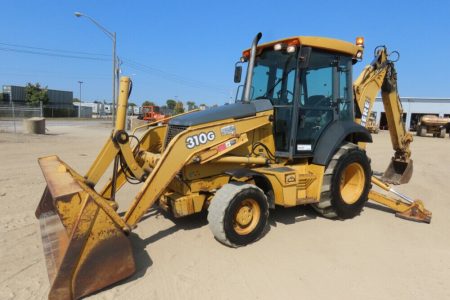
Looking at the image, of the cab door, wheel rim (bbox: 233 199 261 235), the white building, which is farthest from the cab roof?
the white building

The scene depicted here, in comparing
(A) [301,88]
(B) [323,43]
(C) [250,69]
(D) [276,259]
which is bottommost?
(D) [276,259]

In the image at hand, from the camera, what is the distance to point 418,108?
4872 cm

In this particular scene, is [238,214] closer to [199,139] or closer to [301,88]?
[199,139]

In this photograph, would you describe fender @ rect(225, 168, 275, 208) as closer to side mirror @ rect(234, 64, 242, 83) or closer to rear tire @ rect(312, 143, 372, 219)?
rear tire @ rect(312, 143, 372, 219)

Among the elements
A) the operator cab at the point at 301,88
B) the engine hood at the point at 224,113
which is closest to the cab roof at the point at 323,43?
the operator cab at the point at 301,88

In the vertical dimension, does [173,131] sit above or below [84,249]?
above

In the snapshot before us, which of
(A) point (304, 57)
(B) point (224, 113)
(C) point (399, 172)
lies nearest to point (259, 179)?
(B) point (224, 113)

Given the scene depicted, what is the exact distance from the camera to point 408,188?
8.23m

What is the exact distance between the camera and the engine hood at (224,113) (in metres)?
4.72

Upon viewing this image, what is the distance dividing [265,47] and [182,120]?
181 centimetres

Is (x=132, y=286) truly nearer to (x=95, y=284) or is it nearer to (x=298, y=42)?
(x=95, y=284)

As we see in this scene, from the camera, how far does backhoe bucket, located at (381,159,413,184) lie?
830 cm

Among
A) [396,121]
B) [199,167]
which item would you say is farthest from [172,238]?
[396,121]

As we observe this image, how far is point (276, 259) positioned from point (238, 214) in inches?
27.4
